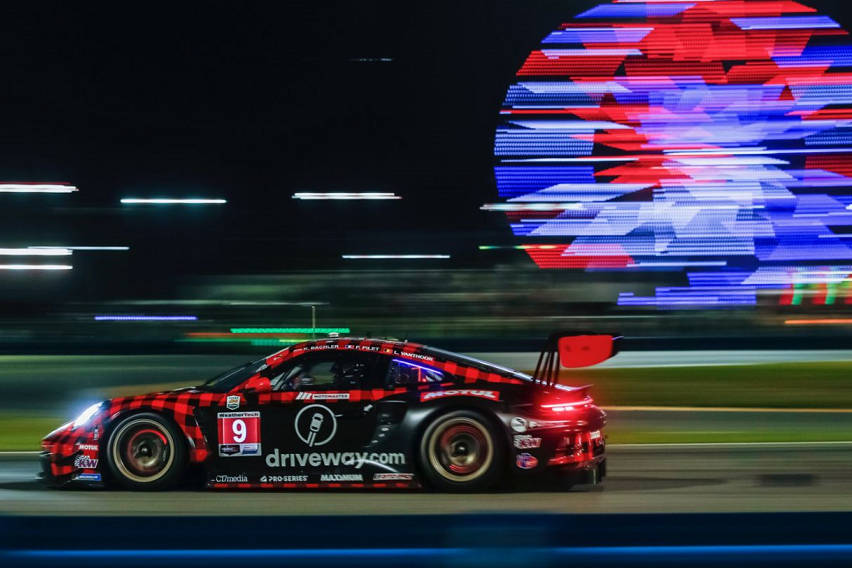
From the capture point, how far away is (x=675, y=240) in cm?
5772

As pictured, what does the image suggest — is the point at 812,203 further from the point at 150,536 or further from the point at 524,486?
the point at 150,536

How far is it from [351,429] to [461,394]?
79 cm

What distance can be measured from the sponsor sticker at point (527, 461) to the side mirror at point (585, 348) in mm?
666

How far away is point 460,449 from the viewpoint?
7.46 metres

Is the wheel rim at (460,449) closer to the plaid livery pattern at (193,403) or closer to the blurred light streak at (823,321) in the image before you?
the plaid livery pattern at (193,403)

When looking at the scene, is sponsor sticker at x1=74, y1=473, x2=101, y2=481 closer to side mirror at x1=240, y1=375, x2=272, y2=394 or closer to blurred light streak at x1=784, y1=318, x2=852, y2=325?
side mirror at x1=240, y1=375, x2=272, y2=394

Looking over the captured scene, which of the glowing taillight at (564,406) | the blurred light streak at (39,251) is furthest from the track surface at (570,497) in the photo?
the blurred light streak at (39,251)

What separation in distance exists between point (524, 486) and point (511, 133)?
4694 centimetres

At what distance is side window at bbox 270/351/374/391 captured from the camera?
25.2ft

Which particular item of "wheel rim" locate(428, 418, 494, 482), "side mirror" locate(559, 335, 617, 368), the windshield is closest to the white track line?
"side mirror" locate(559, 335, 617, 368)

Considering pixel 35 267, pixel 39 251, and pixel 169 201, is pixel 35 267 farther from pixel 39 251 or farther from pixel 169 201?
pixel 169 201

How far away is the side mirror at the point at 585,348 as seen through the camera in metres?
7.42

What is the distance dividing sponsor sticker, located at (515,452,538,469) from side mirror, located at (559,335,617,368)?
0.67 m

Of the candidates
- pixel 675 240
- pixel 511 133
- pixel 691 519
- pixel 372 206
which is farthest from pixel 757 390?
pixel 372 206
